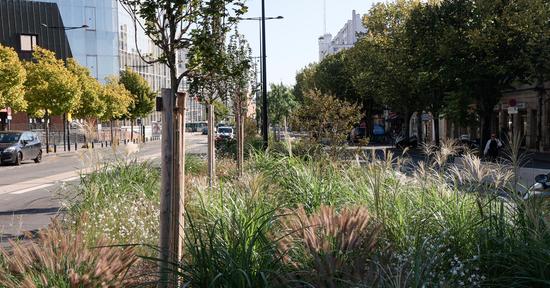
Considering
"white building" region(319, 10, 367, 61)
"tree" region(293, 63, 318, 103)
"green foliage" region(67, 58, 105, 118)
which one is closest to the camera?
"green foliage" region(67, 58, 105, 118)

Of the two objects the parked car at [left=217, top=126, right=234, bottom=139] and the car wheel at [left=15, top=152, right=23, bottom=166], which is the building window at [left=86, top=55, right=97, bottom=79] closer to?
the parked car at [left=217, top=126, right=234, bottom=139]

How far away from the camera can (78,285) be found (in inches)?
149

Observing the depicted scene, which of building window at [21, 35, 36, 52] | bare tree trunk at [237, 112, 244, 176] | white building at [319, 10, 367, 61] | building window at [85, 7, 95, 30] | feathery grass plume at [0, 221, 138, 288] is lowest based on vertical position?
feathery grass plume at [0, 221, 138, 288]

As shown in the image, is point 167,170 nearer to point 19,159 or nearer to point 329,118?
point 329,118

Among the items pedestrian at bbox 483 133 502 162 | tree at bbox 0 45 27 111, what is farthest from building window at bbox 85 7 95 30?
pedestrian at bbox 483 133 502 162

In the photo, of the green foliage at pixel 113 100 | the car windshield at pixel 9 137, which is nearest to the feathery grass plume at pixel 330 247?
the car windshield at pixel 9 137

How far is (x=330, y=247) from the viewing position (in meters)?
4.35

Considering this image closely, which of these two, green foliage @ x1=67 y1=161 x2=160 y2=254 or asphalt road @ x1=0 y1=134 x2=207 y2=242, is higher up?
green foliage @ x1=67 y1=161 x2=160 y2=254

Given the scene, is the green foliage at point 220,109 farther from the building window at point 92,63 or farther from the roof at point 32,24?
the building window at point 92,63

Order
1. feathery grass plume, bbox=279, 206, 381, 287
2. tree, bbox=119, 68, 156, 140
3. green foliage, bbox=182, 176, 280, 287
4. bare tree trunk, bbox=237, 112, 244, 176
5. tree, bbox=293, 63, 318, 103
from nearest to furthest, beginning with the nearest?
green foliage, bbox=182, 176, 280, 287 < feathery grass plume, bbox=279, 206, 381, 287 < bare tree trunk, bbox=237, 112, 244, 176 < tree, bbox=119, 68, 156, 140 < tree, bbox=293, 63, 318, 103

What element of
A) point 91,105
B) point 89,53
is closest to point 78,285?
point 91,105

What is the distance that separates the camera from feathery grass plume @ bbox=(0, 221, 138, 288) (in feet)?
12.6

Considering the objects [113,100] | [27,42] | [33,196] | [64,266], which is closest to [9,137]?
[33,196]

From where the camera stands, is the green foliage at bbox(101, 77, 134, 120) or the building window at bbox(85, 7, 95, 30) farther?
the building window at bbox(85, 7, 95, 30)
